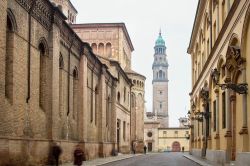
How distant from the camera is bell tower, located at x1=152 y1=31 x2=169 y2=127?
509 feet

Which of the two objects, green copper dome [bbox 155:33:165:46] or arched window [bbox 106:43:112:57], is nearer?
arched window [bbox 106:43:112:57]

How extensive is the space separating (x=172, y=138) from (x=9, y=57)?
100 meters

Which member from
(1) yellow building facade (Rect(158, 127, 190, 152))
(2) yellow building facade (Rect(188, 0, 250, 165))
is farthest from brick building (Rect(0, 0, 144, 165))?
(1) yellow building facade (Rect(158, 127, 190, 152))

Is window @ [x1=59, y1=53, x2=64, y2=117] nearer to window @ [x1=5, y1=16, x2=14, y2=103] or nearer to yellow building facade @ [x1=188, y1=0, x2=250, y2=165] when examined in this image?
window @ [x1=5, y1=16, x2=14, y2=103]

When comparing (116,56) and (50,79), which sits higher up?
(116,56)

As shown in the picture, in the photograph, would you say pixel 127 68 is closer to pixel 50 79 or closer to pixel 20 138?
pixel 50 79

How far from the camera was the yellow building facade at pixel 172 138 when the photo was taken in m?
119

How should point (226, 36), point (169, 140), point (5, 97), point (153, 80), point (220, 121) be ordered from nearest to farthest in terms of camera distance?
1. point (5, 97)
2. point (226, 36)
3. point (220, 121)
4. point (169, 140)
5. point (153, 80)

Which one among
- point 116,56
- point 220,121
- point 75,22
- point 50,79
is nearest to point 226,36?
point 220,121

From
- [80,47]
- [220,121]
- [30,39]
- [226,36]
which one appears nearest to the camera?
[30,39]

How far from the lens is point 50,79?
25.9 m

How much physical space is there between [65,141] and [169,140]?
300ft

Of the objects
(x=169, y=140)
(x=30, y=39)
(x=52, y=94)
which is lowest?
(x=169, y=140)

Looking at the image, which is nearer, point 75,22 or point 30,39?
point 30,39
